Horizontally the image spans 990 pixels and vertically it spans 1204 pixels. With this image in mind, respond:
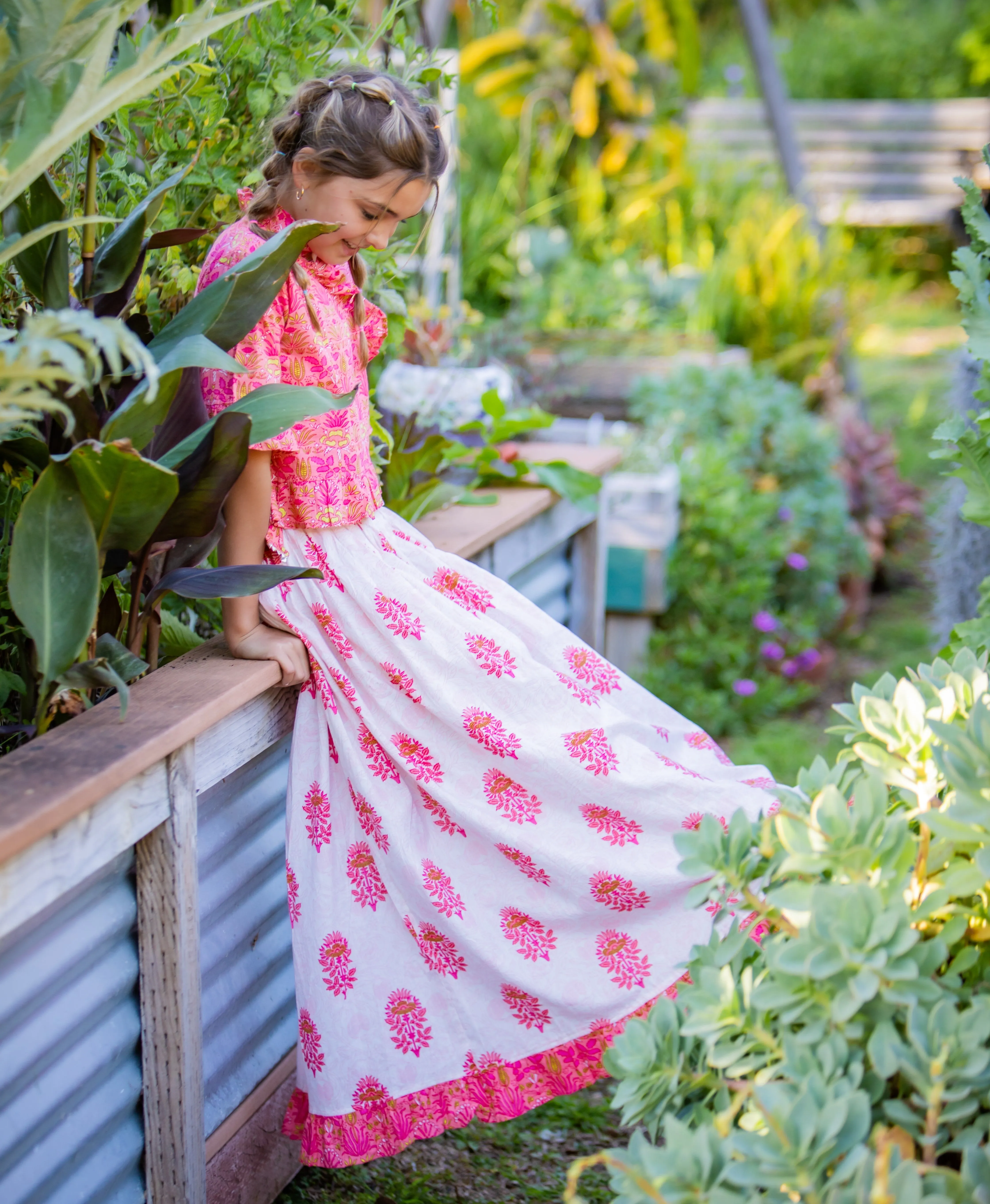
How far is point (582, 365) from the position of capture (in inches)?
179

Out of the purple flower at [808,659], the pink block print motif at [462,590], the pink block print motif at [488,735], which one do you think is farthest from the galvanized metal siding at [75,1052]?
the purple flower at [808,659]

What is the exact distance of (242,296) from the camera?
55.0 inches

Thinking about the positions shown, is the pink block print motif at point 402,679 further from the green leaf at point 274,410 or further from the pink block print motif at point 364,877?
the green leaf at point 274,410

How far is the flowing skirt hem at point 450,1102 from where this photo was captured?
5.49ft

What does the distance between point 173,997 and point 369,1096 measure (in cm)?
38

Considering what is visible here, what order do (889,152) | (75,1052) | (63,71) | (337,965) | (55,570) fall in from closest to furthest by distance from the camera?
(63,71) < (55,570) < (75,1052) < (337,965) < (889,152)

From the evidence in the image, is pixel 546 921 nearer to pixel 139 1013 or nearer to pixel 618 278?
pixel 139 1013

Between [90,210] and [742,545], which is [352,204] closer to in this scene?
[90,210]

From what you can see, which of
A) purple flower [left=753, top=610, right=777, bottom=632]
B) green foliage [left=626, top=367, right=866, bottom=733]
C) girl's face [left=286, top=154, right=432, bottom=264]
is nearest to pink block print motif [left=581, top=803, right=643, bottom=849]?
girl's face [left=286, top=154, right=432, bottom=264]

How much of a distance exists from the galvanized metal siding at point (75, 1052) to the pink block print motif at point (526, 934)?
53 cm

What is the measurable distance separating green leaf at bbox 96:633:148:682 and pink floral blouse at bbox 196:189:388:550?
1.04ft

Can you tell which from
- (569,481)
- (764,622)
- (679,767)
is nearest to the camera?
(679,767)

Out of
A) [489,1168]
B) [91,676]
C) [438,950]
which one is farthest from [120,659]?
[489,1168]

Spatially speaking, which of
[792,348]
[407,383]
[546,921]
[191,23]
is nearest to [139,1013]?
[546,921]
